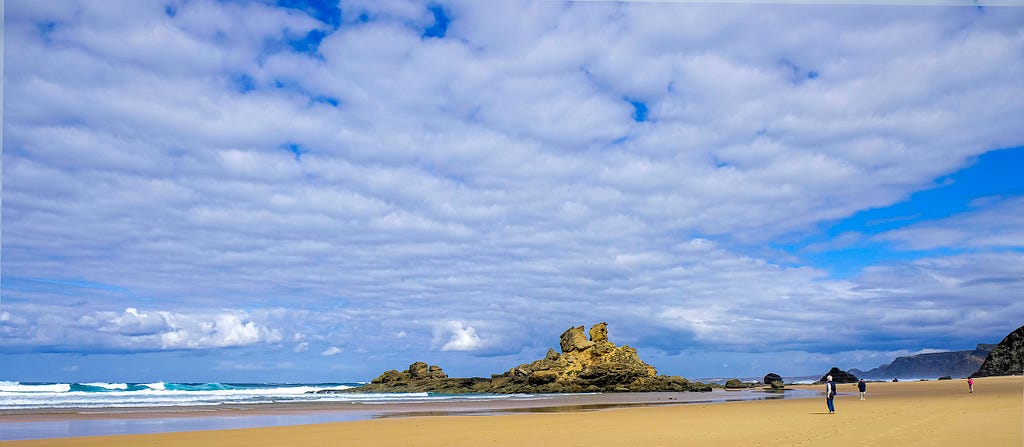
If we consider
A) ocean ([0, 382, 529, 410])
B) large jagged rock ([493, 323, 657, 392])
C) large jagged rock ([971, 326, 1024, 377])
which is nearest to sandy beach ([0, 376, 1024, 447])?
ocean ([0, 382, 529, 410])

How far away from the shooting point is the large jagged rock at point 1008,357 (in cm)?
8356

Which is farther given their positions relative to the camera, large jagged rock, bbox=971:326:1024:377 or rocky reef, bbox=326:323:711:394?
large jagged rock, bbox=971:326:1024:377

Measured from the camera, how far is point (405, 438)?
60.2 feet

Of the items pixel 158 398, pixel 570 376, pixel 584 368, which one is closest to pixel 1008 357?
pixel 584 368

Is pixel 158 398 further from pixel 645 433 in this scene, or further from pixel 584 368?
pixel 645 433

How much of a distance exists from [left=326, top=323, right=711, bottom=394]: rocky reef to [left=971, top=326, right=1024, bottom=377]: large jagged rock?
4536 cm

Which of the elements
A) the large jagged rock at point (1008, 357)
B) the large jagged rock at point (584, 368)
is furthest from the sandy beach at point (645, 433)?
the large jagged rock at point (1008, 357)

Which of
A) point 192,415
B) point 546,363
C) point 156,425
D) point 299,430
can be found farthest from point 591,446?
point 546,363

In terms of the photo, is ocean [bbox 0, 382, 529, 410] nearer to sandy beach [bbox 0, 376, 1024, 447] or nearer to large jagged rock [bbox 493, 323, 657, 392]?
large jagged rock [bbox 493, 323, 657, 392]

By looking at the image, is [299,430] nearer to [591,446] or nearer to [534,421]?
[534,421]

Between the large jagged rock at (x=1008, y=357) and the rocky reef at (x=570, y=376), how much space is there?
45.4 meters

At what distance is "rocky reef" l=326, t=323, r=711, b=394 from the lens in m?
65.0

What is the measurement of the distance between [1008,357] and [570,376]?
204 ft

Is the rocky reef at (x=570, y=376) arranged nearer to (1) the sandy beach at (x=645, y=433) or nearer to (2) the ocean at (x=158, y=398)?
(2) the ocean at (x=158, y=398)
